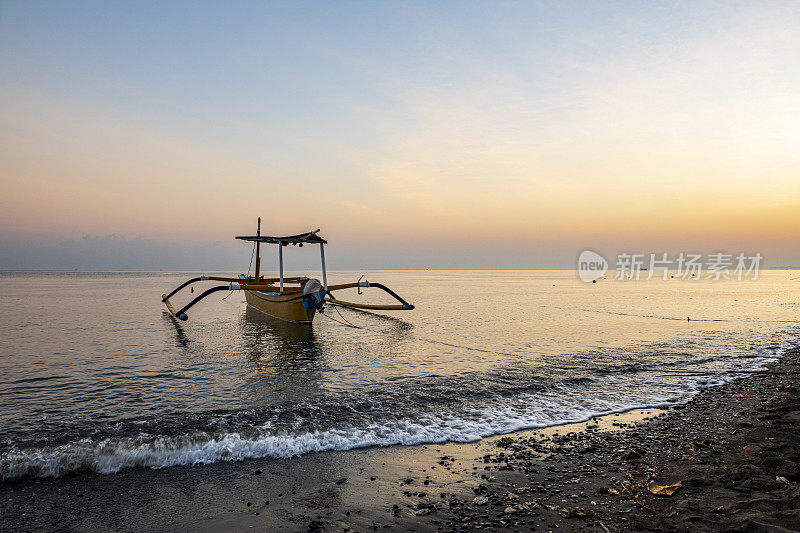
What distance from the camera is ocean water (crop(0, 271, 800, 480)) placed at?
7.23m

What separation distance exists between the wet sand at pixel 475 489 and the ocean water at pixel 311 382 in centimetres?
71

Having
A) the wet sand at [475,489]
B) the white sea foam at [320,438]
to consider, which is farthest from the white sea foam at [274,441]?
the wet sand at [475,489]

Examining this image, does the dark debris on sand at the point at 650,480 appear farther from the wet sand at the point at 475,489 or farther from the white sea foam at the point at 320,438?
the white sea foam at the point at 320,438

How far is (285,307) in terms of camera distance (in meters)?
25.2

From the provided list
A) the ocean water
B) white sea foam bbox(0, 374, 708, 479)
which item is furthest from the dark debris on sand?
the ocean water

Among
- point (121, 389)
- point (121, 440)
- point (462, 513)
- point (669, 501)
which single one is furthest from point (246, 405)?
point (669, 501)

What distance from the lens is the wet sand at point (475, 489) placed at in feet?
14.3

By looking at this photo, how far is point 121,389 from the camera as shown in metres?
10.7

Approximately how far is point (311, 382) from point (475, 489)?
744cm

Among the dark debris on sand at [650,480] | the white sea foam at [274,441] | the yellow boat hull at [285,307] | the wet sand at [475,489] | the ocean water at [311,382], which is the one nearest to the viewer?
the dark debris on sand at [650,480]

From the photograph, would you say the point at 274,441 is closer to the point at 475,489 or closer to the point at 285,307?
the point at 475,489

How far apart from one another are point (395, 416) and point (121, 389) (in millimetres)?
7685

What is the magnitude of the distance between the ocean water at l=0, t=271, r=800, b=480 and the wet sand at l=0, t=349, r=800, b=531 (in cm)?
71

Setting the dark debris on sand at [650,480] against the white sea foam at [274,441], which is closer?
the dark debris on sand at [650,480]
